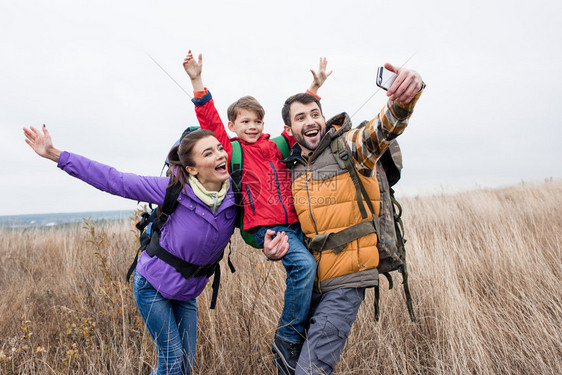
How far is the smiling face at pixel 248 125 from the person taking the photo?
278 cm

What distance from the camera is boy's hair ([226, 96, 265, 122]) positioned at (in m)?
2.80

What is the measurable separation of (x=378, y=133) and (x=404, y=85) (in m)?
0.33

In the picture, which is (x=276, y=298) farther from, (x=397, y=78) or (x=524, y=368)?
(x=397, y=78)

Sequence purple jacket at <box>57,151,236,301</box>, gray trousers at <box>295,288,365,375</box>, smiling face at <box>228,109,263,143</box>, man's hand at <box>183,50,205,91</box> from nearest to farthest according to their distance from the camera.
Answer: gray trousers at <box>295,288,365,375</box>, purple jacket at <box>57,151,236,301</box>, man's hand at <box>183,50,205,91</box>, smiling face at <box>228,109,263,143</box>

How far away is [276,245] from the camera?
2.12 metres

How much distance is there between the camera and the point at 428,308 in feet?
10.8

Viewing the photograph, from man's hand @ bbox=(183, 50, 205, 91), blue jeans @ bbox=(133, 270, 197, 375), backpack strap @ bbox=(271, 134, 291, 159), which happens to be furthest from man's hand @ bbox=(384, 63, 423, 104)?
→ blue jeans @ bbox=(133, 270, 197, 375)

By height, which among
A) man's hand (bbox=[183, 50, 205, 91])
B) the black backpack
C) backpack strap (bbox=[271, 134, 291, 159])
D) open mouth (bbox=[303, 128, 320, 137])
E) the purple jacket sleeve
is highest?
man's hand (bbox=[183, 50, 205, 91])

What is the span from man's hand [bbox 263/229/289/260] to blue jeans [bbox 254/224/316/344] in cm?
5

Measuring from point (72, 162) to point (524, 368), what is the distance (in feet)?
11.9

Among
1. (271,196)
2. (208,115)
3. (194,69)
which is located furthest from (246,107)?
(271,196)

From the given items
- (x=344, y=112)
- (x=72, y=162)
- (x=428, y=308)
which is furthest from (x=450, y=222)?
(x=72, y=162)

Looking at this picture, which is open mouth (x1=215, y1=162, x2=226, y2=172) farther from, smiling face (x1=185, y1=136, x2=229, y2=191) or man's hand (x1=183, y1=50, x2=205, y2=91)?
man's hand (x1=183, y1=50, x2=205, y2=91)

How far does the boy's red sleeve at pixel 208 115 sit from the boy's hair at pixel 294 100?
0.50 metres
